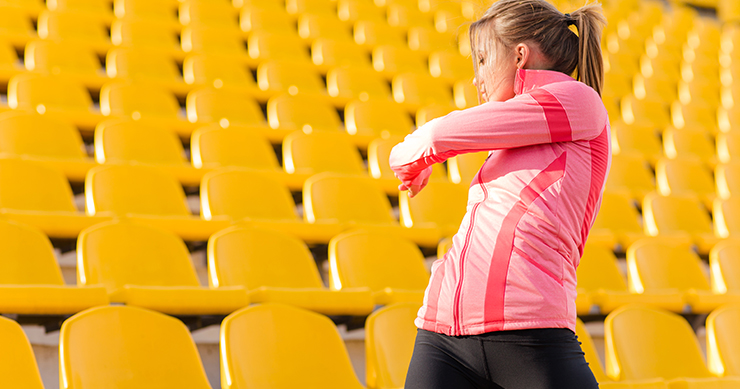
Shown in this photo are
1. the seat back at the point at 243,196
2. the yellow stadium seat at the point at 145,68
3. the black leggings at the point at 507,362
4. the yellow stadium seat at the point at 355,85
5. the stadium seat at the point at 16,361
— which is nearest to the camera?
the black leggings at the point at 507,362

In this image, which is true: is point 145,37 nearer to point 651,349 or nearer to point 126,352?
point 126,352

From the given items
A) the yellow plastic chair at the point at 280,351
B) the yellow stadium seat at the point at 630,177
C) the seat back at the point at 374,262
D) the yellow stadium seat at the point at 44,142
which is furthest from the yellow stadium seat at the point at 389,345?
the yellow stadium seat at the point at 630,177

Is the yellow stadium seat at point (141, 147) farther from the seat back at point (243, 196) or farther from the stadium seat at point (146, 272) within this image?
the stadium seat at point (146, 272)

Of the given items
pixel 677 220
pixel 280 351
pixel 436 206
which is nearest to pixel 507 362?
pixel 280 351

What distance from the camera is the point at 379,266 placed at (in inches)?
43.2

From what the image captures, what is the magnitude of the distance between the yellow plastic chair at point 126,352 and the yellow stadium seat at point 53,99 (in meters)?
→ 0.85

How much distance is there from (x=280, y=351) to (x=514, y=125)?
0.46 metres

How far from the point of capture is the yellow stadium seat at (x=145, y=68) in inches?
70.4

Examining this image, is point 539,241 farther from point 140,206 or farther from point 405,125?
point 405,125

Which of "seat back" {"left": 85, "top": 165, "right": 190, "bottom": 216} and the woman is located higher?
the woman

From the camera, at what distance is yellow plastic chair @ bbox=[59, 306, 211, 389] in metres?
0.67

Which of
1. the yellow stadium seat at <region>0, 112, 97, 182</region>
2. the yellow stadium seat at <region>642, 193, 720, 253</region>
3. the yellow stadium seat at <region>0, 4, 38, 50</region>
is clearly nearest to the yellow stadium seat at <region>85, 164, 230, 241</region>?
the yellow stadium seat at <region>0, 112, 97, 182</region>

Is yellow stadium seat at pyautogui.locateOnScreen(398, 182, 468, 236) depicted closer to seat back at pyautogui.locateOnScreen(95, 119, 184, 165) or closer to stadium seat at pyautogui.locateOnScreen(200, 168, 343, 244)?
stadium seat at pyautogui.locateOnScreen(200, 168, 343, 244)

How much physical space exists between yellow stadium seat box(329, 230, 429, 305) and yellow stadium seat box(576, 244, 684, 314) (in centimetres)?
31
